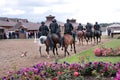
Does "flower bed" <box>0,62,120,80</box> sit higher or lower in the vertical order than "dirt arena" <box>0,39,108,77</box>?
higher

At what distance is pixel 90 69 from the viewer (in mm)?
8820

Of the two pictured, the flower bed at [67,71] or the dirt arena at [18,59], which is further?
the dirt arena at [18,59]

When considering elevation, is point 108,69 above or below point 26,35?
above

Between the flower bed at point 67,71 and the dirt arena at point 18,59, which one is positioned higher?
the flower bed at point 67,71

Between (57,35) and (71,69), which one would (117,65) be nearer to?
(71,69)

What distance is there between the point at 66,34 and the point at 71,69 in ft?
29.9

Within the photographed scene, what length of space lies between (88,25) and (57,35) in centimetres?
1097

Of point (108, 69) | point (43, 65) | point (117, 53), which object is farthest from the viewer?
point (117, 53)

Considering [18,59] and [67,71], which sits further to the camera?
[18,59]

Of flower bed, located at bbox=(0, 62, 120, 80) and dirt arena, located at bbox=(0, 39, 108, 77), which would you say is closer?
flower bed, located at bbox=(0, 62, 120, 80)

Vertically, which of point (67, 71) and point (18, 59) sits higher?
point (67, 71)

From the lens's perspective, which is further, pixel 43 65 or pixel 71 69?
pixel 43 65

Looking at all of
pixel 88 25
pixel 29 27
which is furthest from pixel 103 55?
pixel 29 27

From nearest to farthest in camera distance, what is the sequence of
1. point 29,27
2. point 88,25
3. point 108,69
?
point 108,69 < point 88,25 < point 29,27
